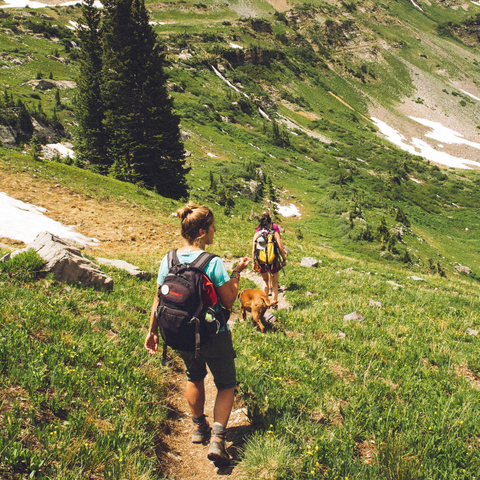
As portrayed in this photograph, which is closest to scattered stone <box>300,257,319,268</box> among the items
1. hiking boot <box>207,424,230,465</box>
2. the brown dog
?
the brown dog

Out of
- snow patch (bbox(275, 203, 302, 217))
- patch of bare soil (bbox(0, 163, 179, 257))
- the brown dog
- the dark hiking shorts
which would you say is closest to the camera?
the dark hiking shorts

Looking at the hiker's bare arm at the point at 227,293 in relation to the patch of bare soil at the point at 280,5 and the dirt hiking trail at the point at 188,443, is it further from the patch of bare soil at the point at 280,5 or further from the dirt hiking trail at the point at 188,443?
the patch of bare soil at the point at 280,5

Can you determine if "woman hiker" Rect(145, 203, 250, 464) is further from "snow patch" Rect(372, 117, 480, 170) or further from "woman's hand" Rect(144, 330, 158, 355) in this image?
"snow patch" Rect(372, 117, 480, 170)

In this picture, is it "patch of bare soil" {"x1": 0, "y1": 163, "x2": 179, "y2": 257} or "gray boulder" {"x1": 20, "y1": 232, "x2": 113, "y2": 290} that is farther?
"patch of bare soil" {"x1": 0, "y1": 163, "x2": 179, "y2": 257}

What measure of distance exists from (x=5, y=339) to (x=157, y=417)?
1947 mm

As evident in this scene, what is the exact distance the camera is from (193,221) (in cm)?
306

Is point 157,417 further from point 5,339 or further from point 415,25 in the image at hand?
point 415,25

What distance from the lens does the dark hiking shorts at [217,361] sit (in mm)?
3018

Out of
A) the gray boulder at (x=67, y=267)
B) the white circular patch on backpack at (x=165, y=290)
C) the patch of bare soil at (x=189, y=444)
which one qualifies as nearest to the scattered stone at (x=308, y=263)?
the gray boulder at (x=67, y=267)

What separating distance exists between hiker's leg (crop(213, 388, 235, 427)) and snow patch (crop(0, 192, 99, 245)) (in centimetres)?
958

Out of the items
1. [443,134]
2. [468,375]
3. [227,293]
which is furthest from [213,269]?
[443,134]

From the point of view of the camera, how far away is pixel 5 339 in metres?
3.39

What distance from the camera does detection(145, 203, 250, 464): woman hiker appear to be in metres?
2.95

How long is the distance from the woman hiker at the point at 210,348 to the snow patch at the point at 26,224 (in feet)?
30.4
